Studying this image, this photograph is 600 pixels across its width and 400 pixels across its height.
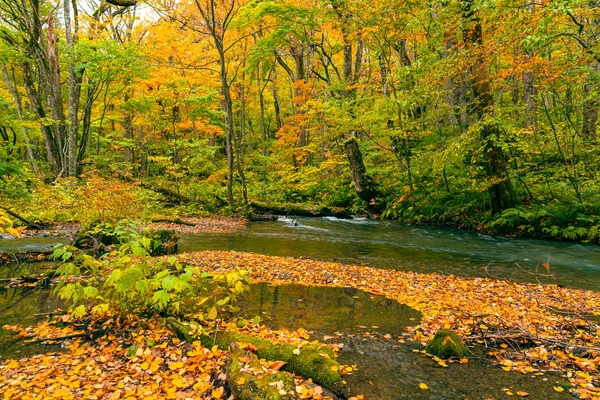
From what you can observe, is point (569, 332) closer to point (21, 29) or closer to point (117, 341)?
point (117, 341)

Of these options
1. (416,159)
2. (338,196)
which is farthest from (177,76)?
(416,159)

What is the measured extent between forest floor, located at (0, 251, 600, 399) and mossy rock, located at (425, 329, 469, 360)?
0.27 metres

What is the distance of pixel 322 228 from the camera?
15.1 m

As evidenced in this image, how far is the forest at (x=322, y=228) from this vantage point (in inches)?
141

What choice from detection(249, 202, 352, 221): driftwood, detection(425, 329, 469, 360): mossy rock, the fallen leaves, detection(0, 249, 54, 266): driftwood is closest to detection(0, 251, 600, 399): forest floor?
the fallen leaves

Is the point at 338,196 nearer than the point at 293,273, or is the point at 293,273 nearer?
the point at 293,273

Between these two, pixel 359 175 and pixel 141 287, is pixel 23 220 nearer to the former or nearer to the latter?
pixel 141 287

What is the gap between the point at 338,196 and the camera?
20.5m

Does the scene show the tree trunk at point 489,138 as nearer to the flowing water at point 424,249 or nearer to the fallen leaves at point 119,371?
the flowing water at point 424,249

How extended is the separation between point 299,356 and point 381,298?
3026 millimetres

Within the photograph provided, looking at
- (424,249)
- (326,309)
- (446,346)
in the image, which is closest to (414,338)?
(446,346)

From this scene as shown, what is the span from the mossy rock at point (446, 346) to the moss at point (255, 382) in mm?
2041

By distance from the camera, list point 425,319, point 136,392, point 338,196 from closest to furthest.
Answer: point 136,392, point 425,319, point 338,196

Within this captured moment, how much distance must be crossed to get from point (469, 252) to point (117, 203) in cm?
1039
